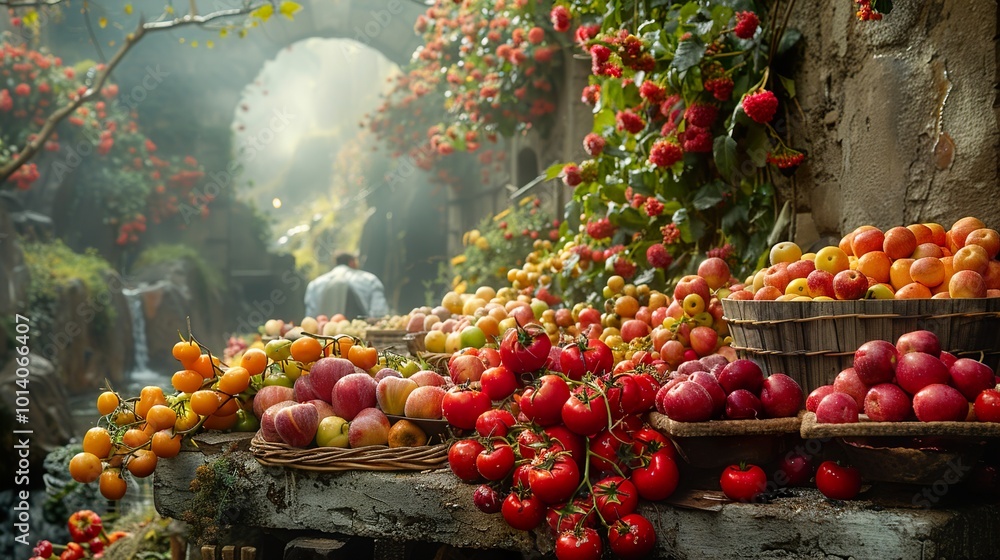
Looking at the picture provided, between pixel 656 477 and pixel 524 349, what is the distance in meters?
0.63

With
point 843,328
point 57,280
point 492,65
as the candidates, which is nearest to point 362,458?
point 843,328

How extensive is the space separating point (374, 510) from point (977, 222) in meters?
2.23

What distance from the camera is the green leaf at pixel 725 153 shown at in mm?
3521

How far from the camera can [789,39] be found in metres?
3.48

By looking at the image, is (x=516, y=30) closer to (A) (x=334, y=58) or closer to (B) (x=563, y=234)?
(B) (x=563, y=234)

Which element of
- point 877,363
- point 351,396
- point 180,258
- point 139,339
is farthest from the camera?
point 180,258

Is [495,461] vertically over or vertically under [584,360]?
under

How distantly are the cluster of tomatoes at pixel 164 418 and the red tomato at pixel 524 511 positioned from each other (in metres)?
1.25

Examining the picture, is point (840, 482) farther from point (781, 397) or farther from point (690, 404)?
point (690, 404)

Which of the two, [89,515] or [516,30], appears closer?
[89,515]

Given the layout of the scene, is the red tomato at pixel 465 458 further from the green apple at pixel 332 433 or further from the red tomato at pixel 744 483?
the red tomato at pixel 744 483

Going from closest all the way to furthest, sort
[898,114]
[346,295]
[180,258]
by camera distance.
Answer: [898,114], [346,295], [180,258]

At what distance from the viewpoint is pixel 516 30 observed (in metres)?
6.75

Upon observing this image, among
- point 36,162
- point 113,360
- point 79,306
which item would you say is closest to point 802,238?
point 79,306
